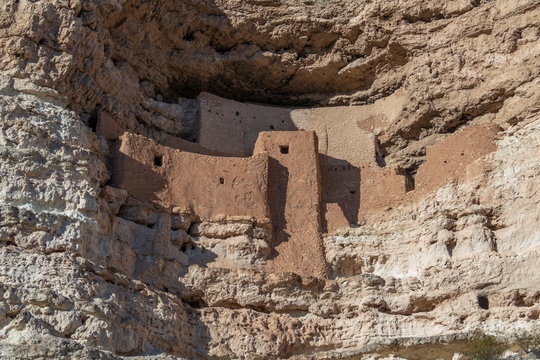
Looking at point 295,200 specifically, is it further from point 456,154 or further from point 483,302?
point 483,302

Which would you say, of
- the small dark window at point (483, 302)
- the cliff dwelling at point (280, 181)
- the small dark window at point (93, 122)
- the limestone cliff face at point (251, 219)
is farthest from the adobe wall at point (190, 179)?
the small dark window at point (483, 302)

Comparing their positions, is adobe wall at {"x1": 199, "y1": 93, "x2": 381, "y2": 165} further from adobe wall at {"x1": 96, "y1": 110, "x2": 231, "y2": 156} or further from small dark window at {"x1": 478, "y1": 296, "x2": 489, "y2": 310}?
small dark window at {"x1": 478, "y1": 296, "x2": 489, "y2": 310}

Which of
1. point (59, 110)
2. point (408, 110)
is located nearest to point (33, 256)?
point (59, 110)

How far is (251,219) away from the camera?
771 inches

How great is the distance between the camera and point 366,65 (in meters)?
23.8

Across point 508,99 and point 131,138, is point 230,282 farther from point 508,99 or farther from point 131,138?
point 508,99

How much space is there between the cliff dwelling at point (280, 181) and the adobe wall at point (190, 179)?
0.02 m

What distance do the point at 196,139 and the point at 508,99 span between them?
6.98 m

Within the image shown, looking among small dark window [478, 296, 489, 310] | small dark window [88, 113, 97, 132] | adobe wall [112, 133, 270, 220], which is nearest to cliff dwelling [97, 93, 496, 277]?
adobe wall [112, 133, 270, 220]

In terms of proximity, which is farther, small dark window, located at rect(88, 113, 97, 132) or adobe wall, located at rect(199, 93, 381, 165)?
adobe wall, located at rect(199, 93, 381, 165)

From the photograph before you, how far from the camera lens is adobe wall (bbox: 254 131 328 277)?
63.8 feet

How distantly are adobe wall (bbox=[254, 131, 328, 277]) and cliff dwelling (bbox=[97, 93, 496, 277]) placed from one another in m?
0.02

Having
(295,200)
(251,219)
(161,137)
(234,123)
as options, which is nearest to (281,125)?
(234,123)

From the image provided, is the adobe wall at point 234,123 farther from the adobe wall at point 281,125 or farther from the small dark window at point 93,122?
the small dark window at point 93,122
